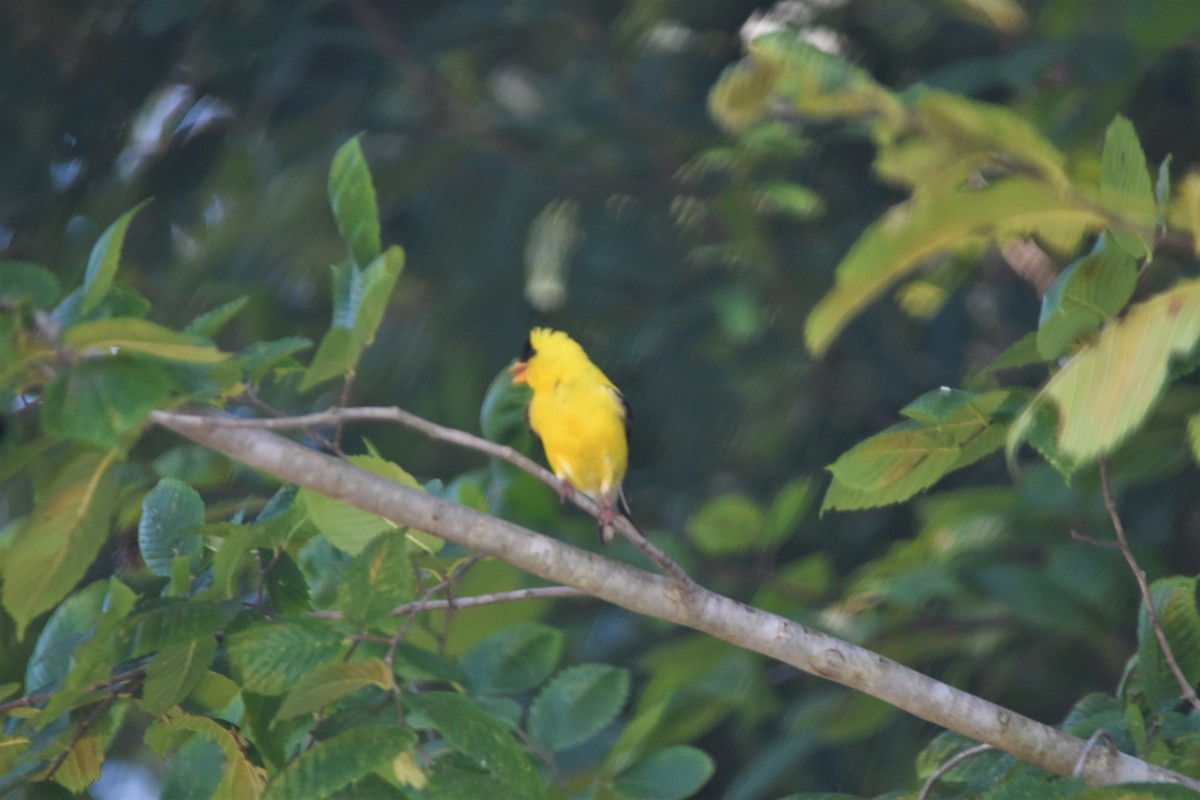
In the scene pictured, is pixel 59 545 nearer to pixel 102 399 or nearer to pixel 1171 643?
pixel 102 399

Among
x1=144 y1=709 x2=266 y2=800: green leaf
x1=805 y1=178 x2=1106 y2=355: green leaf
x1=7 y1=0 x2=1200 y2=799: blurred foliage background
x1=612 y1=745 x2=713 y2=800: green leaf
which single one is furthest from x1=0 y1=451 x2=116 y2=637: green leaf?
x1=7 y1=0 x2=1200 y2=799: blurred foliage background

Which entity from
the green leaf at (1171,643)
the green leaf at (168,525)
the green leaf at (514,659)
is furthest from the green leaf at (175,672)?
the green leaf at (1171,643)

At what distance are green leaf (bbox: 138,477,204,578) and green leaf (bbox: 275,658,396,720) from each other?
460mm

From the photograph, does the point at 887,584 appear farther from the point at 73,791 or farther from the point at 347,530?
the point at 73,791

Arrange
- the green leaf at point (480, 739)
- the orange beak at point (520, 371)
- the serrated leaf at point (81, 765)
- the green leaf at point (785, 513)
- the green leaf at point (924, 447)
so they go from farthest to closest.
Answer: the orange beak at point (520, 371)
the green leaf at point (785, 513)
the serrated leaf at point (81, 765)
the green leaf at point (924, 447)
the green leaf at point (480, 739)

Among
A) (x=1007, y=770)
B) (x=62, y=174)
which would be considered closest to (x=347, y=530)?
(x=1007, y=770)

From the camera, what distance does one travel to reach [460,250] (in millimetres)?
4223

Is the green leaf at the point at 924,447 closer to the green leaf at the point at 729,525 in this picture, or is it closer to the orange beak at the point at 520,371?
the green leaf at the point at 729,525

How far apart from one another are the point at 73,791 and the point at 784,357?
2.71m

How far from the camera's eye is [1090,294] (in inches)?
60.7

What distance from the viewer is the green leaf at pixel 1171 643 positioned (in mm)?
1979

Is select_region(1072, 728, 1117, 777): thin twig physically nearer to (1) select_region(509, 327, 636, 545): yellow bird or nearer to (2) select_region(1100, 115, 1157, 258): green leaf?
(2) select_region(1100, 115, 1157, 258): green leaf

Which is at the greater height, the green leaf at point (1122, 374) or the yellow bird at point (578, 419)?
the green leaf at point (1122, 374)

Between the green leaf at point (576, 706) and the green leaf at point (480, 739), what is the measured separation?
0.68 metres
